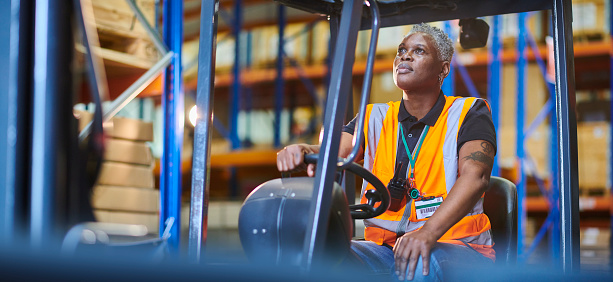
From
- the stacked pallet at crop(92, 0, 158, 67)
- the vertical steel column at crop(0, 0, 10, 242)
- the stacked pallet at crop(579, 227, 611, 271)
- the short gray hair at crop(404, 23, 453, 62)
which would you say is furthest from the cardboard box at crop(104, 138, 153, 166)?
the stacked pallet at crop(579, 227, 611, 271)

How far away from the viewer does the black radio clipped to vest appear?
2225 mm

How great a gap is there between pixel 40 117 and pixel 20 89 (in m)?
0.06

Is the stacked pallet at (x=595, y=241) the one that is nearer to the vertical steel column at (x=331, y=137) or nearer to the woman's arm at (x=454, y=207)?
the woman's arm at (x=454, y=207)

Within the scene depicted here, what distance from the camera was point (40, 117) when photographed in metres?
0.86

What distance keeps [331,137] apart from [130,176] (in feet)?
10.3

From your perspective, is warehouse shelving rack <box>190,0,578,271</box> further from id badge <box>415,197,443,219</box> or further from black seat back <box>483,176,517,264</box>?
id badge <box>415,197,443,219</box>

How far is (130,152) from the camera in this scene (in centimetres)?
423

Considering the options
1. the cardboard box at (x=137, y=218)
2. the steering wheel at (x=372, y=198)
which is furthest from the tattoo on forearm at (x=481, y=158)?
the cardboard box at (x=137, y=218)

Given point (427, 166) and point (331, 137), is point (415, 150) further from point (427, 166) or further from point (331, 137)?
point (331, 137)

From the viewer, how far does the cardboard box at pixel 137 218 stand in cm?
408

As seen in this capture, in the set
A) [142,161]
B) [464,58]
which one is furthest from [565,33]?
[464,58]

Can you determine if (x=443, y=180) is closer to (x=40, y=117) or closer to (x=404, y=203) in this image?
(x=404, y=203)

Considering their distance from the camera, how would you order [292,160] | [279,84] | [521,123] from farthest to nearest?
A: [279,84] < [521,123] < [292,160]

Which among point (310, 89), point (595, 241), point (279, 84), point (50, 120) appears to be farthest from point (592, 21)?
point (50, 120)
